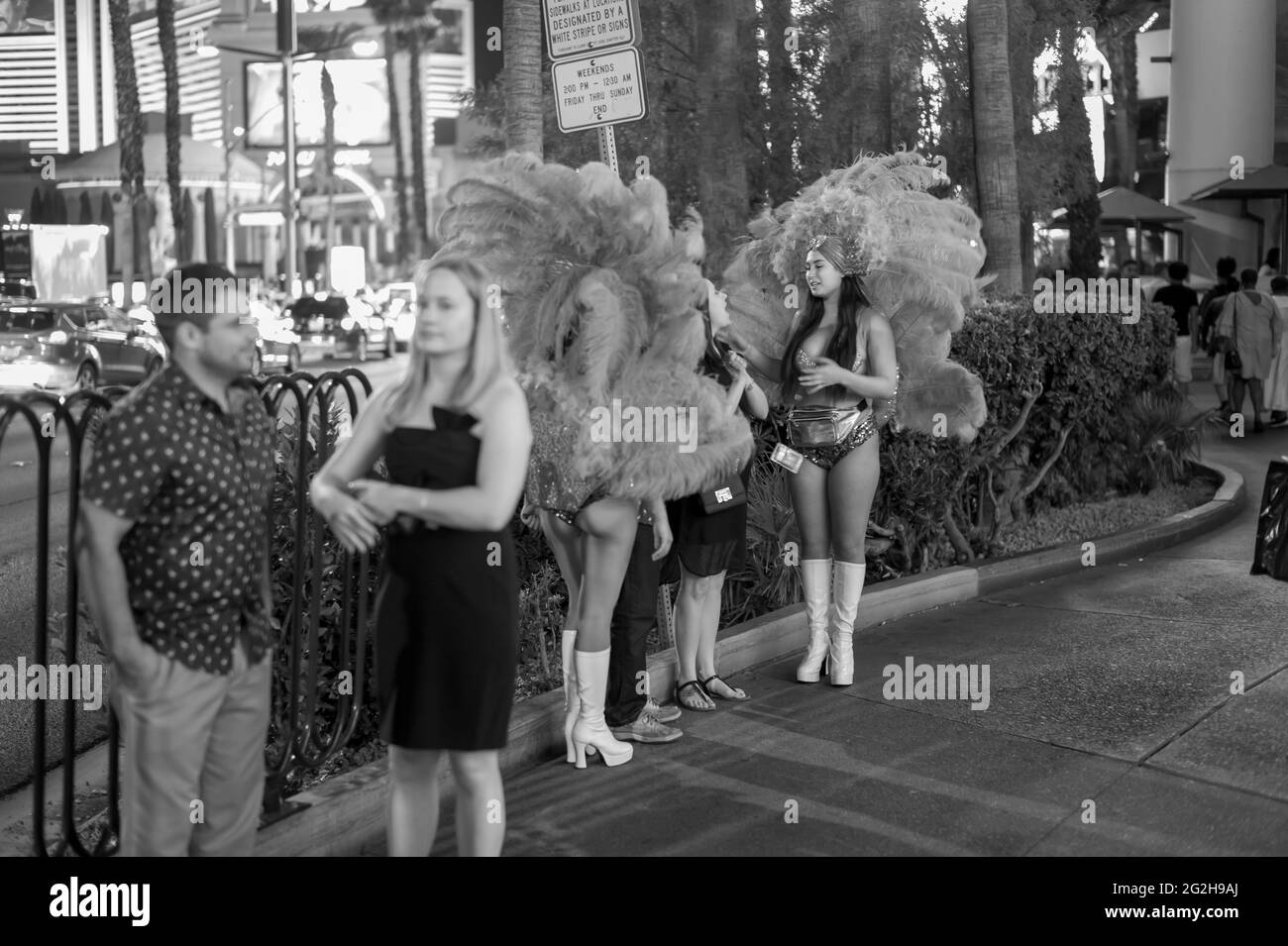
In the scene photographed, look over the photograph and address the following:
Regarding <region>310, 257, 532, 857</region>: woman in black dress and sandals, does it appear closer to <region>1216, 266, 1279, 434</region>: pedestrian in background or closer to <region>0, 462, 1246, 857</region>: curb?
<region>0, 462, 1246, 857</region>: curb

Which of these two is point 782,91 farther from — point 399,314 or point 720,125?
point 399,314

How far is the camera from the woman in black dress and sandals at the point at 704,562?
5953mm

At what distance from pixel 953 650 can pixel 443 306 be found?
4095mm

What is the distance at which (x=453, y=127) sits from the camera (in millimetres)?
115500

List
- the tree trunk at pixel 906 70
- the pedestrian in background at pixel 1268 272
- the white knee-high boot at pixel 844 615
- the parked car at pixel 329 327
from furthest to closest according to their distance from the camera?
the parked car at pixel 329 327 < the pedestrian in background at pixel 1268 272 < the tree trunk at pixel 906 70 < the white knee-high boot at pixel 844 615

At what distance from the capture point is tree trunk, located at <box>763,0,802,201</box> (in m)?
14.5

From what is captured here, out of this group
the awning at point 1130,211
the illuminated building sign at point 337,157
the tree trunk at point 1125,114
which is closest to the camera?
the awning at point 1130,211

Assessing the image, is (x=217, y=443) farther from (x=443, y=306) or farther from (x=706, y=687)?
(x=706, y=687)

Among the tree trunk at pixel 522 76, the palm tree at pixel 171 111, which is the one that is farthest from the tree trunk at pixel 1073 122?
the palm tree at pixel 171 111

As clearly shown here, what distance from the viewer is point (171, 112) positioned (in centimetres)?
4238

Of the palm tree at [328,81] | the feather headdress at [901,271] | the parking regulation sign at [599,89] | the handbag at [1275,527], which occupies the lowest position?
the handbag at [1275,527]

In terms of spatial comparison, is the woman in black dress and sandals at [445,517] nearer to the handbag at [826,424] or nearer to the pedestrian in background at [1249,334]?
the handbag at [826,424]

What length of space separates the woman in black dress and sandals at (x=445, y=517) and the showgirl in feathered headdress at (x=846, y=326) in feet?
8.63

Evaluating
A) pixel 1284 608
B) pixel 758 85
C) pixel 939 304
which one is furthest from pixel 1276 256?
pixel 939 304
